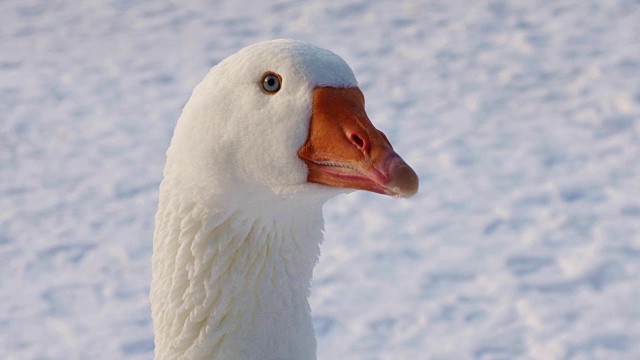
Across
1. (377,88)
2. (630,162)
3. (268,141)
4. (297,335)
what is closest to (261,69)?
(268,141)

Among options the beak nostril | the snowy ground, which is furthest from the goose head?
the snowy ground

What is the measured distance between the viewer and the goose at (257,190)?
1896 mm

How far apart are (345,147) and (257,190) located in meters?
0.22

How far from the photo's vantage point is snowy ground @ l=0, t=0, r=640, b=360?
3.94m

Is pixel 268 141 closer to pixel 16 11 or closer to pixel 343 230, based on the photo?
pixel 343 230

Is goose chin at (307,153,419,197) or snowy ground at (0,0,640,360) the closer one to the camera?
goose chin at (307,153,419,197)

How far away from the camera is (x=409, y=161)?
200 inches

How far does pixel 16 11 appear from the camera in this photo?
7.18 meters

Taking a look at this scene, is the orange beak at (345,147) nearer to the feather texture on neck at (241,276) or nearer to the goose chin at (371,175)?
the goose chin at (371,175)

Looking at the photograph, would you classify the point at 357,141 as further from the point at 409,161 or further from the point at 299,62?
the point at 409,161

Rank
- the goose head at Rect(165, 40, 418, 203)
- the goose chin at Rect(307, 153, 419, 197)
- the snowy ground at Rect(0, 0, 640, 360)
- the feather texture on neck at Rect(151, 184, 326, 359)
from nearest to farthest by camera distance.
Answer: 1. the goose chin at Rect(307, 153, 419, 197)
2. the goose head at Rect(165, 40, 418, 203)
3. the feather texture on neck at Rect(151, 184, 326, 359)
4. the snowy ground at Rect(0, 0, 640, 360)

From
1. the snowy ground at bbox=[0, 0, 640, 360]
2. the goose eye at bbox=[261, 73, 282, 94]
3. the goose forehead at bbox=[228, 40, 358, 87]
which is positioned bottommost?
the goose eye at bbox=[261, 73, 282, 94]

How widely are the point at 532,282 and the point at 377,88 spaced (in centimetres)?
214

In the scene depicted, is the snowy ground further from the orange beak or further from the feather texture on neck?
the orange beak
